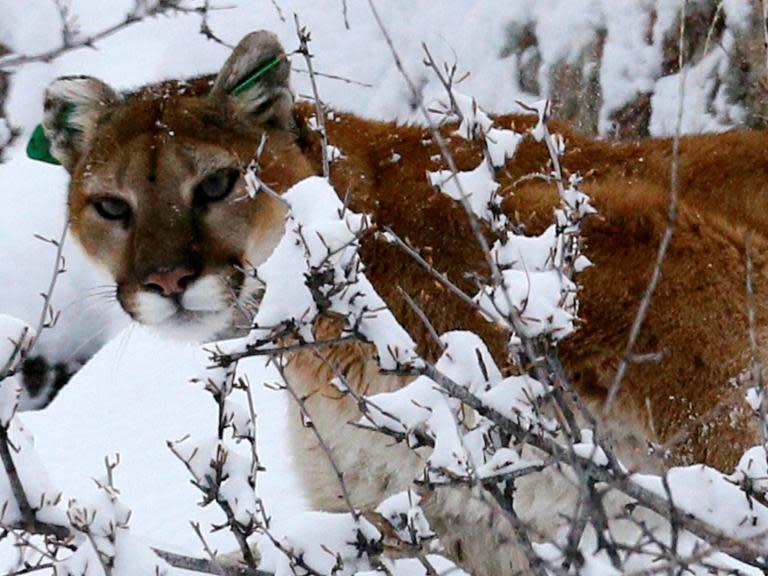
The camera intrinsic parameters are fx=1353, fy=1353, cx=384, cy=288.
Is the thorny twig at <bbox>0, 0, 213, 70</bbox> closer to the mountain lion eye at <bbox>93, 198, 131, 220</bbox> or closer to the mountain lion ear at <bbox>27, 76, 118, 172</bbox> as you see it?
the mountain lion eye at <bbox>93, 198, 131, 220</bbox>

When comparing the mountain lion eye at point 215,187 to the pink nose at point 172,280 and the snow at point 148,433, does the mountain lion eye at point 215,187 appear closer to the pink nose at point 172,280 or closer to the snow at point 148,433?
the pink nose at point 172,280

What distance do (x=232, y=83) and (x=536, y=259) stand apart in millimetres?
1937

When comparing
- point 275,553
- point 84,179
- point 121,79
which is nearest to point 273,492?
point 84,179

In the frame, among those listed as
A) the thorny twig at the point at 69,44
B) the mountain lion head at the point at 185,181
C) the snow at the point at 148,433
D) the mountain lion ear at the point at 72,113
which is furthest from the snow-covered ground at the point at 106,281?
the thorny twig at the point at 69,44

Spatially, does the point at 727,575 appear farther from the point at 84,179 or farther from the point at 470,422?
the point at 84,179

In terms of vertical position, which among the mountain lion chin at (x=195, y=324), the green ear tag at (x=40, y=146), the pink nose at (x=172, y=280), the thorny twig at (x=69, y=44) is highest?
the green ear tag at (x=40, y=146)

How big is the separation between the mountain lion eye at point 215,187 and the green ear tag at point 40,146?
0.80 meters

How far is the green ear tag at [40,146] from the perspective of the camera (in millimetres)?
4855

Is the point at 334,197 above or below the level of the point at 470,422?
above

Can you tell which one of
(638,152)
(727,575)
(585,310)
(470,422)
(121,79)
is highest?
(121,79)

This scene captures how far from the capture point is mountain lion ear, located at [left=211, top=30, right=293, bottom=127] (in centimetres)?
438

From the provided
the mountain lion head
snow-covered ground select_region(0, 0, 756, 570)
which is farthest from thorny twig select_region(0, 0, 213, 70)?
snow-covered ground select_region(0, 0, 756, 570)

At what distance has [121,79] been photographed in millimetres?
8898

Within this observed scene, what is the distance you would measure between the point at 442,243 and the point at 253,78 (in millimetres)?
833
